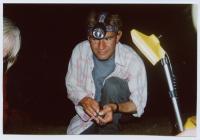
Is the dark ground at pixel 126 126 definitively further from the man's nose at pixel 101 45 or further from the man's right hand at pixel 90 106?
the man's nose at pixel 101 45

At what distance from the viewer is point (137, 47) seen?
2.71 metres

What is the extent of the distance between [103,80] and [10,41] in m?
0.64

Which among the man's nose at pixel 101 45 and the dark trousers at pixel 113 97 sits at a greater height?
the man's nose at pixel 101 45

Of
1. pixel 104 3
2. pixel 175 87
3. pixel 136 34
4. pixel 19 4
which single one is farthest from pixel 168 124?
pixel 19 4

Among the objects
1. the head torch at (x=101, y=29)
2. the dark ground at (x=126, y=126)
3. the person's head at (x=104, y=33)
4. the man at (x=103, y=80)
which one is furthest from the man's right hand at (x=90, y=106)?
the head torch at (x=101, y=29)

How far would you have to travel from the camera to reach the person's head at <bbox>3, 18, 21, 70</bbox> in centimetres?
273

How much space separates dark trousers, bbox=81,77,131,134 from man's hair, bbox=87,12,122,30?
36 centimetres

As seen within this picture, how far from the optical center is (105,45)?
2.74m

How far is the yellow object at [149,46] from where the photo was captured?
269 cm

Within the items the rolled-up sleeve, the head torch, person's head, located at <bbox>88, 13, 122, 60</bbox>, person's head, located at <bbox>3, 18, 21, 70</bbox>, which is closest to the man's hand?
the rolled-up sleeve

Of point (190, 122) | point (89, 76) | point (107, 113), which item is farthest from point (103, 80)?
point (190, 122)

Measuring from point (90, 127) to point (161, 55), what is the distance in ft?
2.10

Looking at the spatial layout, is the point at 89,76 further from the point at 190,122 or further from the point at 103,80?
the point at 190,122

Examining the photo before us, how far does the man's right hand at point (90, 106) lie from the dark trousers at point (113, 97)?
0.05 m
